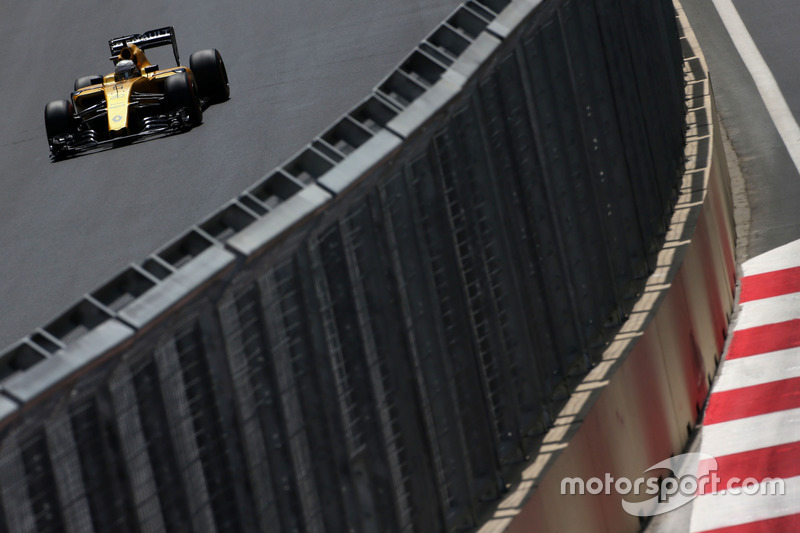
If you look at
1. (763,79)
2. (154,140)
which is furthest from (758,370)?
(154,140)

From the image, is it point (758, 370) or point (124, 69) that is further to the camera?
point (124, 69)

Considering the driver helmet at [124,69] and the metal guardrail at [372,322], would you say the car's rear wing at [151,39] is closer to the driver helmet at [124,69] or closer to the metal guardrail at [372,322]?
the driver helmet at [124,69]

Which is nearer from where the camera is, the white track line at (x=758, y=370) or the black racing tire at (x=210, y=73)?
the white track line at (x=758, y=370)

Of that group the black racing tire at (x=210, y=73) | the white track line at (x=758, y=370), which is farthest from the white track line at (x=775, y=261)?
the black racing tire at (x=210, y=73)

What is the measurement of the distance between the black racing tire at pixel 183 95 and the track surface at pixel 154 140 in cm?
34

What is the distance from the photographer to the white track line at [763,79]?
13070mm

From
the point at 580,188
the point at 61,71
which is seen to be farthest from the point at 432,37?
the point at 61,71

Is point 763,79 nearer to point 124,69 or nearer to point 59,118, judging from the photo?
point 124,69

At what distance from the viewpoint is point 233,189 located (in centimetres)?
1543

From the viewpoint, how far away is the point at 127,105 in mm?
17672

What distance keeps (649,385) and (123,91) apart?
12.3 m

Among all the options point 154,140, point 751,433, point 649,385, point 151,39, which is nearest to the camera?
point 649,385

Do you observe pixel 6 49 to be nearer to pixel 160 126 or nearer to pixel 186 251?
pixel 160 126

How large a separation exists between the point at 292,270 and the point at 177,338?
2.10 ft
